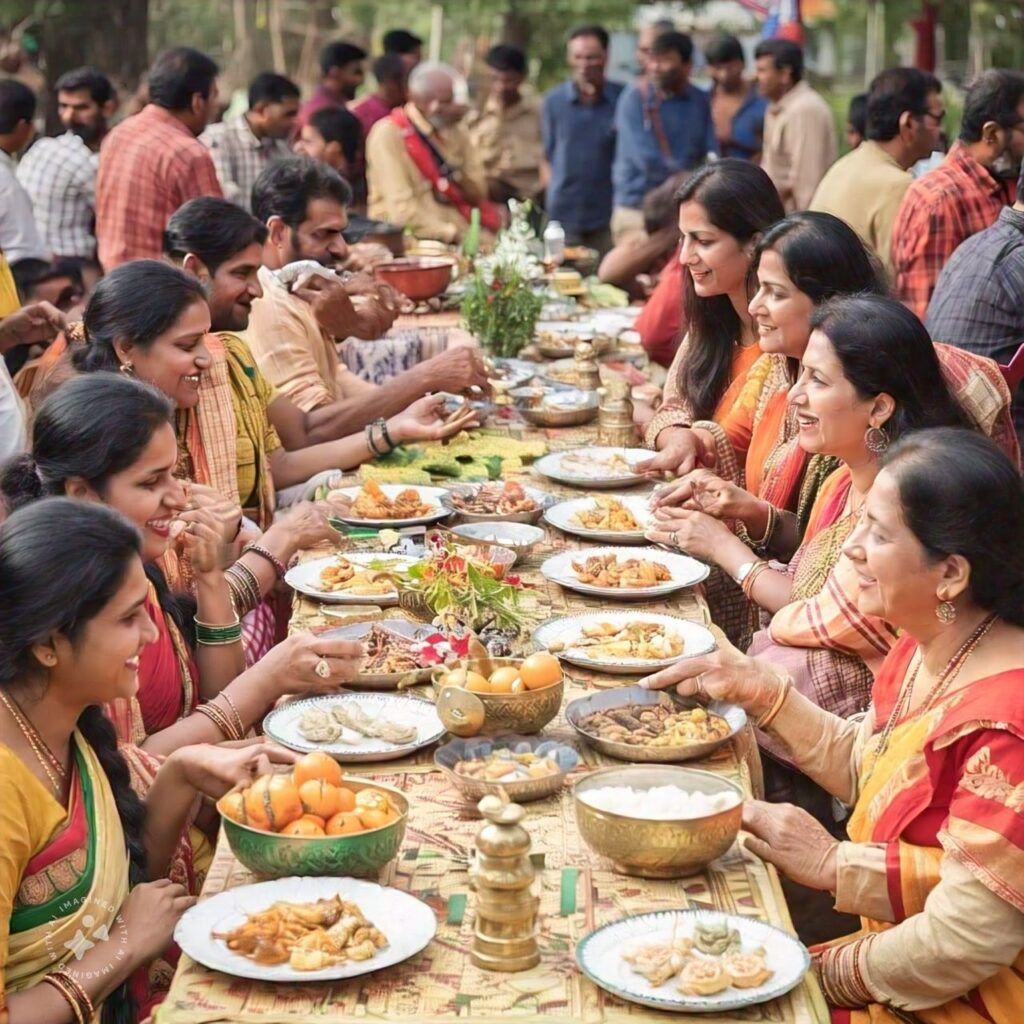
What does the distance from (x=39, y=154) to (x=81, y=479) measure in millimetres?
6532

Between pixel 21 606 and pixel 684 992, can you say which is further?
pixel 21 606

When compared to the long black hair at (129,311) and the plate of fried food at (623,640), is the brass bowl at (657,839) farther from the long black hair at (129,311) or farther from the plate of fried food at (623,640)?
the long black hair at (129,311)

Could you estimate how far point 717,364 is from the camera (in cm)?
500

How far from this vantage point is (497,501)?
418 centimetres

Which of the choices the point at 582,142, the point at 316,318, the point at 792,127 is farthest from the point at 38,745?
the point at 582,142

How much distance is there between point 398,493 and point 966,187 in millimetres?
3374

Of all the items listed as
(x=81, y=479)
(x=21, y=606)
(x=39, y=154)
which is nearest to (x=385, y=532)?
(x=81, y=479)

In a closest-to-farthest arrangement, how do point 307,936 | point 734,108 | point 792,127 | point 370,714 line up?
point 307,936
point 370,714
point 792,127
point 734,108

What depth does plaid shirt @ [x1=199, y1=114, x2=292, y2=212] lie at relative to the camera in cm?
964

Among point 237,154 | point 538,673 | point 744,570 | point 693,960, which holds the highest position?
point 237,154

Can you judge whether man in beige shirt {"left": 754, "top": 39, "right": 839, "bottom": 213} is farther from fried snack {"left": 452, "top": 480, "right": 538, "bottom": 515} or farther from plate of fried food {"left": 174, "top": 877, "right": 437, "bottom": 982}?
plate of fried food {"left": 174, "top": 877, "right": 437, "bottom": 982}

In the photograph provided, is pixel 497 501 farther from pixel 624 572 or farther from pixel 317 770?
pixel 317 770

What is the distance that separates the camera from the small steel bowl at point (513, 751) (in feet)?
8.09

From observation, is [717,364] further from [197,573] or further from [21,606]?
[21,606]
